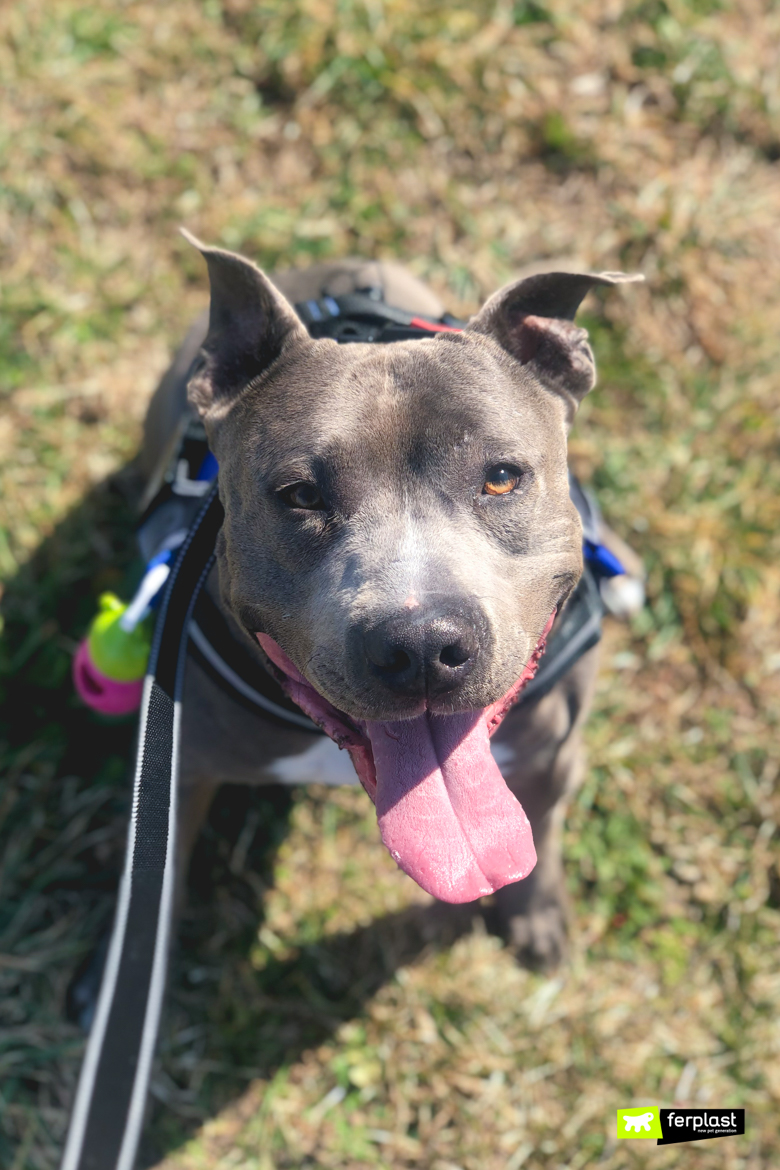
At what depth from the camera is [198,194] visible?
16.5 feet

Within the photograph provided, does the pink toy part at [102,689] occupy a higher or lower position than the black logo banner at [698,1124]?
higher

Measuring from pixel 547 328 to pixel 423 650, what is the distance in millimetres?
1043

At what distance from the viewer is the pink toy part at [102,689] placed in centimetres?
350

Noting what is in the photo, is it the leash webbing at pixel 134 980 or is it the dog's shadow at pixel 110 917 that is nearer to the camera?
the leash webbing at pixel 134 980

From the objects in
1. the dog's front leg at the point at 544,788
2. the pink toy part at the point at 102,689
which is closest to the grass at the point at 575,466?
the dog's front leg at the point at 544,788

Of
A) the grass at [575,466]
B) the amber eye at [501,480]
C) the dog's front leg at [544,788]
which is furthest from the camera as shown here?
the grass at [575,466]

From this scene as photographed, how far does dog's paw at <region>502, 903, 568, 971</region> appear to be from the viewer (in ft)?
13.2

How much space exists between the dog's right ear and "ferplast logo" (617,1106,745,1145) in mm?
2896

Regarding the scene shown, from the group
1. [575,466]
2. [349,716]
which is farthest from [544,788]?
[575,466]

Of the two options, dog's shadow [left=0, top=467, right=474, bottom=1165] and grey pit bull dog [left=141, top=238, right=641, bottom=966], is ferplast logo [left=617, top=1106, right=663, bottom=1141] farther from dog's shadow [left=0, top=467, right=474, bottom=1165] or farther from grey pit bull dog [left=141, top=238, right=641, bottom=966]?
grey pit bull dog [left=141, top=238, right=641, bottom=966]

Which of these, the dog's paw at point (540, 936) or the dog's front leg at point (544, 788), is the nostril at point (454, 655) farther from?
the dog's paw at point (540, 936)

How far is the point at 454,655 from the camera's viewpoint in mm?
2336

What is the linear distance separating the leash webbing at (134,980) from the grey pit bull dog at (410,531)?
0.39 meters

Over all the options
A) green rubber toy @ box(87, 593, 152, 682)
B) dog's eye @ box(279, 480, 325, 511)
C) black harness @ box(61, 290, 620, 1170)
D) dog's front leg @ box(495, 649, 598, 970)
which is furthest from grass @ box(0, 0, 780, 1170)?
dog's eye @ box(279, 480, 325, 511)
